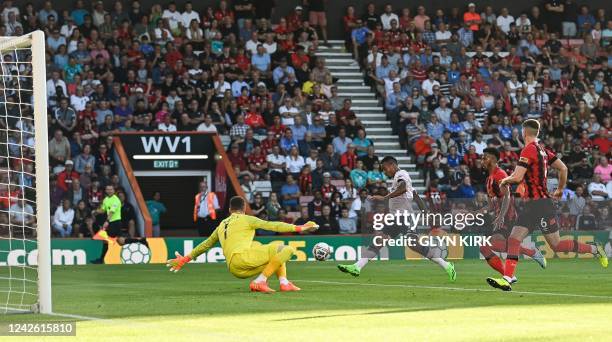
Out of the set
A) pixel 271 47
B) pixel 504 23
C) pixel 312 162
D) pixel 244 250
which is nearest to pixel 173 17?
pixel 271 47

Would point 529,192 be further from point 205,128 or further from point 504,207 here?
point 205,128

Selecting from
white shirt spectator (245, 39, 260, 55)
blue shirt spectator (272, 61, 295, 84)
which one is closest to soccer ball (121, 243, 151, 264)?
blue shirt spectator (272, 61, 295, 84)

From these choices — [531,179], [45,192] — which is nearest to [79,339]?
[45,192]

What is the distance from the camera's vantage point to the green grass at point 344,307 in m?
11.4

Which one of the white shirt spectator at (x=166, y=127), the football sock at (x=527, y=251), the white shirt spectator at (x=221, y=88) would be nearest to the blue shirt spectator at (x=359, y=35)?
the white shirt spectator at (x=221, y=88)

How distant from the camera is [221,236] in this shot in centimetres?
1703

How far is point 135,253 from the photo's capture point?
28938mm

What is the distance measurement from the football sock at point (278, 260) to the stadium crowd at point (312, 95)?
12.0 metres

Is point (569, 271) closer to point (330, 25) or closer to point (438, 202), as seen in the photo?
point (438, 202)

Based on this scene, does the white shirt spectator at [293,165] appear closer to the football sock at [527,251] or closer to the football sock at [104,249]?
the football sock at [104,249]

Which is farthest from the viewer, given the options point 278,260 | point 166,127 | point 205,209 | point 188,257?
point 166,127

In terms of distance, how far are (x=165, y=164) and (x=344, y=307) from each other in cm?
1828

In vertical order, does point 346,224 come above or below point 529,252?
below

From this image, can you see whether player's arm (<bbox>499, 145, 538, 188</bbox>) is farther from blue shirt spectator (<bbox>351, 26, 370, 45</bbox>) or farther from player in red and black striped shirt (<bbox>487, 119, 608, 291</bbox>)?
blue shirt spectator (<bbox>351, 26, 370, 45</bbox>)
